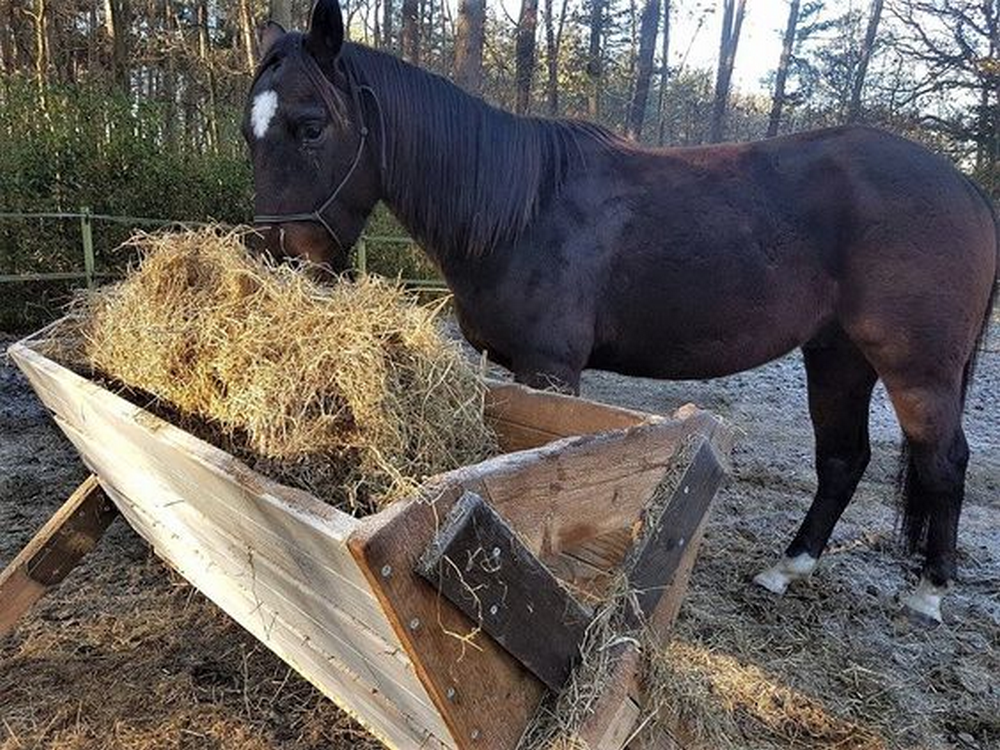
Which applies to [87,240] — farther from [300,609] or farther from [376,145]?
[300,609]

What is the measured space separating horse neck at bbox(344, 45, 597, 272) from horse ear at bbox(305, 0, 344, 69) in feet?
0.22

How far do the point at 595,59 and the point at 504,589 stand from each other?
17.4m

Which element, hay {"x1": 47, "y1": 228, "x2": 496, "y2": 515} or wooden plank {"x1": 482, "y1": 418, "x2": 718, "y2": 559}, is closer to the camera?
wooden plank {"x1": 482, "y1": 418, "x2": 718, "y2": 559}

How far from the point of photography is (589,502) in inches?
41.9

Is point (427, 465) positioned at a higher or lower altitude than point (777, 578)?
higher

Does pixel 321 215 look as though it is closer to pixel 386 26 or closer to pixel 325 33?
pixel 325 33

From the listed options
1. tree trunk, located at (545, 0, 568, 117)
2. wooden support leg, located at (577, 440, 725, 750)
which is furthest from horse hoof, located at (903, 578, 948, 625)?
tree trunk, located at (545, 0, 568, 117)

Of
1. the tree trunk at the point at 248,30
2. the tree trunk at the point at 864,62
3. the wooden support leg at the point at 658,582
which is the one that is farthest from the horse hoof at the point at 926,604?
the tree trunk at the point at 864,62

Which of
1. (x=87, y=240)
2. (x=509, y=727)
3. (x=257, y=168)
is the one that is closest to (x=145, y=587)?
(x=257, y=168)

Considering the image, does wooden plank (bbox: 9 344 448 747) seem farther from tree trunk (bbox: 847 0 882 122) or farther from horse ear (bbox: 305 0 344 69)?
tree trunk (bbox: 847 0 882 122)

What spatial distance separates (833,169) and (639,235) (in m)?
0.75

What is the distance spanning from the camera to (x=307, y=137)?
89.3 inches

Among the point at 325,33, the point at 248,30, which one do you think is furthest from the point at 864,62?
the point at 325,33

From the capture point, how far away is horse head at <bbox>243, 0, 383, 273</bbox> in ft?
7.39
